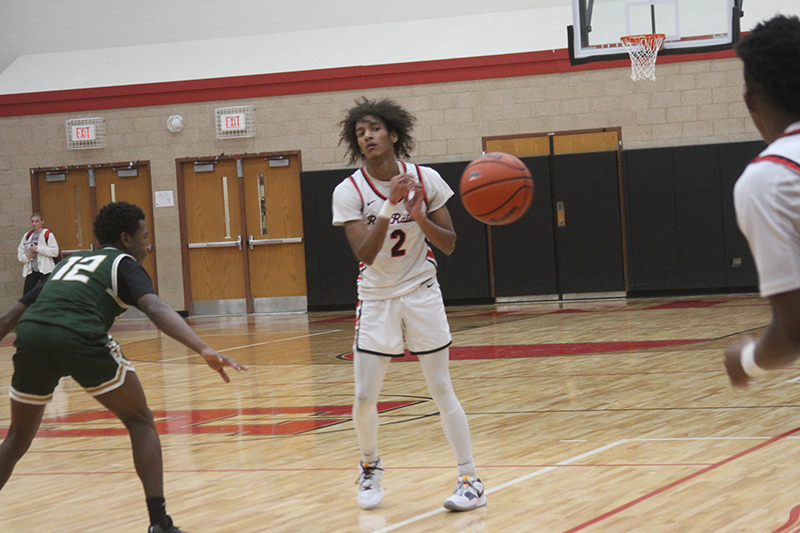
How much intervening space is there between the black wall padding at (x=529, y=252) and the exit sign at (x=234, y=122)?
435 cm

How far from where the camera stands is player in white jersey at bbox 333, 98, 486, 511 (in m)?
3.77

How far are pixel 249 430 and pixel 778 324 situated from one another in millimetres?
4545

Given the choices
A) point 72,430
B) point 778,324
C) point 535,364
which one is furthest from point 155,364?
point 778,324

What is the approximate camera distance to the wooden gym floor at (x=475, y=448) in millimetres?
3736

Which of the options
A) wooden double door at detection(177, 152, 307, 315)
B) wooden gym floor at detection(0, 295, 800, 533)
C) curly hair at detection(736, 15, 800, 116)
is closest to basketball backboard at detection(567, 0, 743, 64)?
wooden gym floor at detection(0, 295, 800, 533)

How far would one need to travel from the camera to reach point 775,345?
1812 millimetres

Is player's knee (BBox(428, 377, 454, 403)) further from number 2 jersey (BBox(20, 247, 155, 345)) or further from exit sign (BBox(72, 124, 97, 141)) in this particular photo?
exit sign (BBox(72, 124, 97, 141))

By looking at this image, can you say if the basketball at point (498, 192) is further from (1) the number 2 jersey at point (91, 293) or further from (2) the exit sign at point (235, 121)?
(2) the exit sign at point (235, 121)

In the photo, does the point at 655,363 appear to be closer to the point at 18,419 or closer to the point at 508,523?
the point at 508,523

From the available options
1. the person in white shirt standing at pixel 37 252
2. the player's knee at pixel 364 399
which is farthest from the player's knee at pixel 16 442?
the person in white shirt standing at pixel 37 252

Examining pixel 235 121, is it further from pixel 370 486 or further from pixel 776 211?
pixel 776 211

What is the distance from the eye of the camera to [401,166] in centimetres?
401

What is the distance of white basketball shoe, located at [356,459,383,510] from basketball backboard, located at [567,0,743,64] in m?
8.91

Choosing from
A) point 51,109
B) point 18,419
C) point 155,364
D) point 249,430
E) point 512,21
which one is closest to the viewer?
point 18,419
